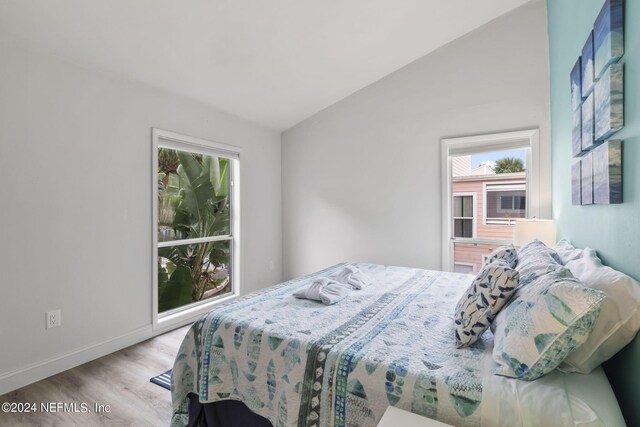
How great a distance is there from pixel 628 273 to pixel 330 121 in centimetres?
351

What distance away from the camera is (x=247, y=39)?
2662 mm

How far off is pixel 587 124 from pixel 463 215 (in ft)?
6.79

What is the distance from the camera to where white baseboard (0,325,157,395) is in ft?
6.84

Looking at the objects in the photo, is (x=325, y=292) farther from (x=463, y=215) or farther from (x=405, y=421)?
(x=463, y=215)

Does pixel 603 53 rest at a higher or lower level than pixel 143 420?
higher

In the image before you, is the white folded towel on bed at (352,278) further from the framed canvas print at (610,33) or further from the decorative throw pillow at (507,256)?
the framed canvas print at (610,33)

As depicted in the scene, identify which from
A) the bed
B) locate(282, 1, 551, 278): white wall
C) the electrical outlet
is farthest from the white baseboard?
locate(282, 1, 551, 278): white wall

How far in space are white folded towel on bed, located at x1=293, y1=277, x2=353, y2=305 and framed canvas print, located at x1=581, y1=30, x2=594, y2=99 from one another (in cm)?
169

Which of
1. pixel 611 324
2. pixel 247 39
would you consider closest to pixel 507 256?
pixel 611 324

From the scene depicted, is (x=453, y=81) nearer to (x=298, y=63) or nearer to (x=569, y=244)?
(x=298, y=63)

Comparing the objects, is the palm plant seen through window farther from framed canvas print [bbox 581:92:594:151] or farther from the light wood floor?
framed canvas print [bbox 581:92:594:151]

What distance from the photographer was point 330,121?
4195mm

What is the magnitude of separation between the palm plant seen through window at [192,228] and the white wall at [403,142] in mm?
1003

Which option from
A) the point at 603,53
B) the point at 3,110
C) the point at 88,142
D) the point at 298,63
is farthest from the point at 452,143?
the point at 3,110
